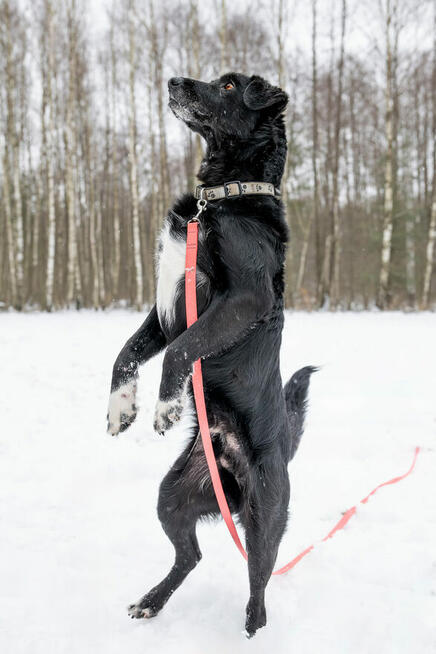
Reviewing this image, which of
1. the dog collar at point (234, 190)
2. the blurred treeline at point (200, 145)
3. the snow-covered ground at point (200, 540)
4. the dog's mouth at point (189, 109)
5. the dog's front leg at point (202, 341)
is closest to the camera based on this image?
the dog's front leg at point (202, 341)

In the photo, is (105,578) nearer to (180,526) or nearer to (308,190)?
(180,526)

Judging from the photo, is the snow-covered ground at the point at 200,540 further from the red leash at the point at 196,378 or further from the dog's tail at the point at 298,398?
the dog's tail at the point at 298,398

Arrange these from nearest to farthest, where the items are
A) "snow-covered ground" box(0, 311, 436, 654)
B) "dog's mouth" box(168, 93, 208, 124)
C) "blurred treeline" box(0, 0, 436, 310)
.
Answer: "snow-covered ground" box(0, 311, 436, 654)
"dog's mouth" box(168, 93, 208, 124)
"blurred treeline" box(0, 0, 436, 310)

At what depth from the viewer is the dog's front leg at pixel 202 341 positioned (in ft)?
5.80

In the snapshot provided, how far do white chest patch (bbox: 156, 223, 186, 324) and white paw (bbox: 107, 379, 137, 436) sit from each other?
33 centimetres

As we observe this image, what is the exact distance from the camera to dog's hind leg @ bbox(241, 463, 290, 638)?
186cm

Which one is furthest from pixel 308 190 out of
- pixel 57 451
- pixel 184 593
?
pixel 184 593

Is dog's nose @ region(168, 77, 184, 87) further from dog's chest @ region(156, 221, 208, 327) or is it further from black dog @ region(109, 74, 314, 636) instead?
dog's chest @ region(156, 221, 208, 327)

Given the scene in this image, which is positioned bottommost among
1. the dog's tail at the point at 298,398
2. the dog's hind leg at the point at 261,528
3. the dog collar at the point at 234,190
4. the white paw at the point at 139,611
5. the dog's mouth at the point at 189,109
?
the white paw at the point at 139,611

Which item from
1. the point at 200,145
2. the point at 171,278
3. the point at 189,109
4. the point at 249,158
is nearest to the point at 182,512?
the point at 171,278

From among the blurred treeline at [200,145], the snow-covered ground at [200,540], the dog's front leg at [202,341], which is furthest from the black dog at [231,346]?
the blurred treeline at [200,145]

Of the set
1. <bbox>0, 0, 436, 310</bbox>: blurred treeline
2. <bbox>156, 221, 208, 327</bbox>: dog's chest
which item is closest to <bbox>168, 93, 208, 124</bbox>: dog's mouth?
<bbox>156, 221, 208, 327</bbox>: dog's chest

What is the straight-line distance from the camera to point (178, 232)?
206 centimetres

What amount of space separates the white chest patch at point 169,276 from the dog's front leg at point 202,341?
261mm
